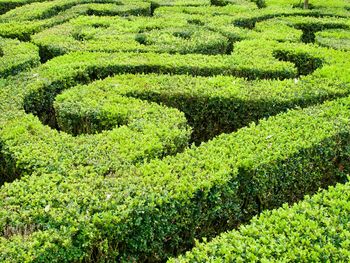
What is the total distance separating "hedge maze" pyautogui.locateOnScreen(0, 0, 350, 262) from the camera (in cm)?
499

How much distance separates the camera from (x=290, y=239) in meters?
4.66

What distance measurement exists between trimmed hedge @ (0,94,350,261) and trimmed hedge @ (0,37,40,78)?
5.01 metres

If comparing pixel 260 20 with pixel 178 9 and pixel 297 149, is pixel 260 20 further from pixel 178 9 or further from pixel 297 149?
pixel 297 149

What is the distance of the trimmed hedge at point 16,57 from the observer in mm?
10302

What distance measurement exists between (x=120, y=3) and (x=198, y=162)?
12.9m

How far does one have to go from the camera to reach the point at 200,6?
57.6ft

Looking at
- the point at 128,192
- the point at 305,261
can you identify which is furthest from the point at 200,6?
the point at 305,261

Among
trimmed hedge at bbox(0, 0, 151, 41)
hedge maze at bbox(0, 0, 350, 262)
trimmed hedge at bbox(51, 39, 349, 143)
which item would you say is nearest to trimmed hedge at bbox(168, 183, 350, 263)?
hedge maze at bbox(0, 0, 350, 262)

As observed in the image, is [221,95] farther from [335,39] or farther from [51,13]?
[51,13]

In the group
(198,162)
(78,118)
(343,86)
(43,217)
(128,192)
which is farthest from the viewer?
(343,86)

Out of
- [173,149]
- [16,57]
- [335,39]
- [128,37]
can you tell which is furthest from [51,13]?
[173,149]

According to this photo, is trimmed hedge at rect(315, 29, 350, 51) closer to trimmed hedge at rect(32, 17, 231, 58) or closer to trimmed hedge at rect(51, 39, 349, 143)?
trimmed hedge at rect(32, 17, 231, 58)

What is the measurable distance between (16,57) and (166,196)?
23.3 ft

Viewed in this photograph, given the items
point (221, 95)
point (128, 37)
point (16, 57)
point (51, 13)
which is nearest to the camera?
point (221, 95)
